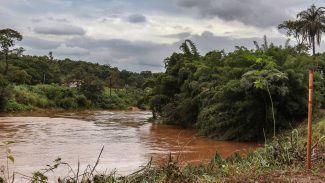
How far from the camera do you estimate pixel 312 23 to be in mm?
32438

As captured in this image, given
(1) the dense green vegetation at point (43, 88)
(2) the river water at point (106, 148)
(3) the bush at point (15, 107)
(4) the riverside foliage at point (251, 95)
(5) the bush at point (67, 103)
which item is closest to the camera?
(2) the river water at point (106, 148)

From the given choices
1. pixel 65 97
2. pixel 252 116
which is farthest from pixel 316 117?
pixel 65 97

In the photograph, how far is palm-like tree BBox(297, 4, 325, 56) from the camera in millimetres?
32438

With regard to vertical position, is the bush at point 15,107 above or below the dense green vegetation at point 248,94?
below

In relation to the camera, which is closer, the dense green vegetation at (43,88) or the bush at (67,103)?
the dense green vegetation at (43,88)

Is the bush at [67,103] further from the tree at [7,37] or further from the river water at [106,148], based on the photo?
the river water at [106,148]

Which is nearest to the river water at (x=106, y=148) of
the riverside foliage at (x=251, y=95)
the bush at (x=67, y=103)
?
the riverside foliage at (x=251, y=95)

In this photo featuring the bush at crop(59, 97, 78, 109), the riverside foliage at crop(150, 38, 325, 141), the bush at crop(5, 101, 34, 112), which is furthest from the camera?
the bush at crop(59, 97, 78, 109)

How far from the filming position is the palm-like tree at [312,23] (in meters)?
32.4

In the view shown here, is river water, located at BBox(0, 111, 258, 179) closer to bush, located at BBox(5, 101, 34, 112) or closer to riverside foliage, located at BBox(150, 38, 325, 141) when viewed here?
riverside foliage, located at BBox(150, 38, 325, 141)

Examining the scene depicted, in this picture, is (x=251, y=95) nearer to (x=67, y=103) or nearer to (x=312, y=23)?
(x=312, y=23)

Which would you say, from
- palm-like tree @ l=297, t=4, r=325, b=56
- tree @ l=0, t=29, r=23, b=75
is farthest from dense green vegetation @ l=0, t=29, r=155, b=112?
palm-like tree @ l=297, t=4, r=325, b=56

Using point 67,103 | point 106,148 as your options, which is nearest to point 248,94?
point 106,148

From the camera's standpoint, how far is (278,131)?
17.4 metres
